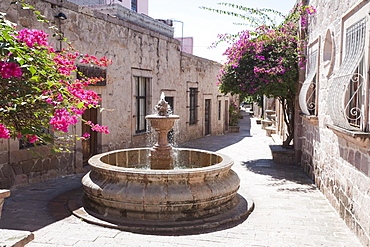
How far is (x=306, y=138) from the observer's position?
28.2ft

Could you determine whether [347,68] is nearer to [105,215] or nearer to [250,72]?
[105,215]

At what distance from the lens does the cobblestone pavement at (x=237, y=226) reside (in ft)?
13.8

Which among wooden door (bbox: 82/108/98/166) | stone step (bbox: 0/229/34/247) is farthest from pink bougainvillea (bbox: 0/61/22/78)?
wooden door (bbox: 82/108/98/166)

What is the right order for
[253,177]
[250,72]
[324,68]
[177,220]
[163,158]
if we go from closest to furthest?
[177,220] → [163,158] → [324,68] → [253,177] → [250,72]

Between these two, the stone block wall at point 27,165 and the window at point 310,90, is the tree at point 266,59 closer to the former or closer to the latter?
the window at point 310,90

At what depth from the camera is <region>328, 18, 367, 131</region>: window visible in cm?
445

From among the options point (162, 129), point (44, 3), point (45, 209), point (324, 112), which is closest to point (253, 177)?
point (324, 112)

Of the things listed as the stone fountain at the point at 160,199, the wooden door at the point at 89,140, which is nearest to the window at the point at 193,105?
the wooden door at the point at 89,140

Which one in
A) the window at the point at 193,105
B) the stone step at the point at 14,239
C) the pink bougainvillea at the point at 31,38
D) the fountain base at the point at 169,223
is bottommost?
the fountain base at the point at 169,223

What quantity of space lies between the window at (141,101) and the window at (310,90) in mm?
4941

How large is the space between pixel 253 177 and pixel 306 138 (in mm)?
1747

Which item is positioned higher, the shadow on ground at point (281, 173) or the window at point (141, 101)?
the window at point (141, 101)

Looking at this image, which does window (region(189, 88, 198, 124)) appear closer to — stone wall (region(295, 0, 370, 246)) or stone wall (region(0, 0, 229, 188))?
stone wall (region(0, 0, 229, 188))

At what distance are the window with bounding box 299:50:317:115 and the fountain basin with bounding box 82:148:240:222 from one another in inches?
131
